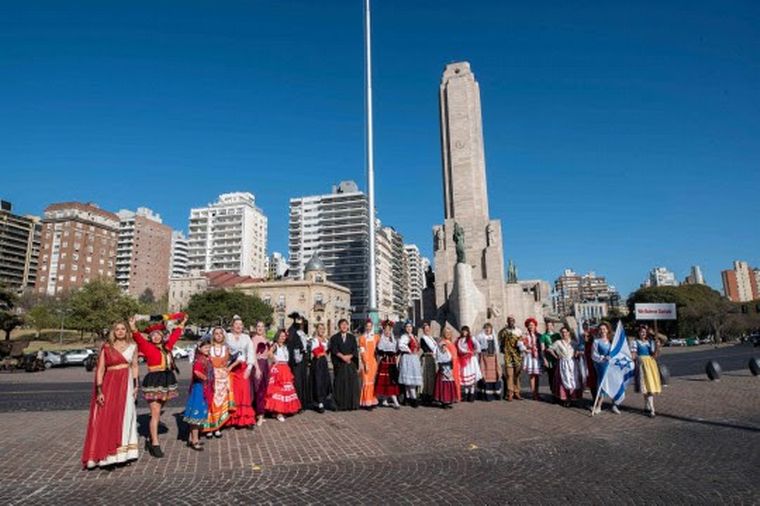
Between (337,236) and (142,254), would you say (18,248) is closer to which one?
(142,254)

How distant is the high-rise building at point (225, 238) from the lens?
13100 cm

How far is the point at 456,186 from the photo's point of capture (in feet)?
135

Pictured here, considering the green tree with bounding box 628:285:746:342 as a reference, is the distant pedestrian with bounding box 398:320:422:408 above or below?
below

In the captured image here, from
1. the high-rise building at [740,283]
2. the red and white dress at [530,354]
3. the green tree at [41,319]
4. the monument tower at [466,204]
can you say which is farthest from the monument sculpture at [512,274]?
the high-rise building at [740,283]

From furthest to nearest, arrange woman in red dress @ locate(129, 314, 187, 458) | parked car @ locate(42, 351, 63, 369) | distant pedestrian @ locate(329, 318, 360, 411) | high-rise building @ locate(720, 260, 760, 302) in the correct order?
high-rise building @ locate(720, 260, 760, 302), parked car @ locate(42, 351, 63, 369), distant pedestrian @ locate(329, 318, 360, 411), woman in red dress @ locate(129, 314, 187, 458)

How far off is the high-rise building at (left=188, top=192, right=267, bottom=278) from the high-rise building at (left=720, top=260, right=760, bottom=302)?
176 metres

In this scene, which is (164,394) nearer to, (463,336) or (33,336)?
(463,336)

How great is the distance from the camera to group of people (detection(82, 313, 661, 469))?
7090 mm

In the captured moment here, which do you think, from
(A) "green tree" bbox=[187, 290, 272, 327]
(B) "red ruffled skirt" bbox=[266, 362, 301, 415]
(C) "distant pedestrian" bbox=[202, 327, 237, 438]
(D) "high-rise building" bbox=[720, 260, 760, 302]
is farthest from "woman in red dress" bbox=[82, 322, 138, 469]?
(D) "high-rise building" bbox=[720, 260, 760, 302]

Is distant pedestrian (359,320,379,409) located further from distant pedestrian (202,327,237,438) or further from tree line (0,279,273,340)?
tree line (0,279,273,340)

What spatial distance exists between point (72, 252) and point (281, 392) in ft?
408

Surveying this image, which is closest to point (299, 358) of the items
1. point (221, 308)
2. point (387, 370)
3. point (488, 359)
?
point (387, 370)

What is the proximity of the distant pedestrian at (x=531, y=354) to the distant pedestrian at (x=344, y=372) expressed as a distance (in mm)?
4308

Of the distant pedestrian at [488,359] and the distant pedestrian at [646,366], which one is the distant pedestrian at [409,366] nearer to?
the distant pedestrian at [488,359]
